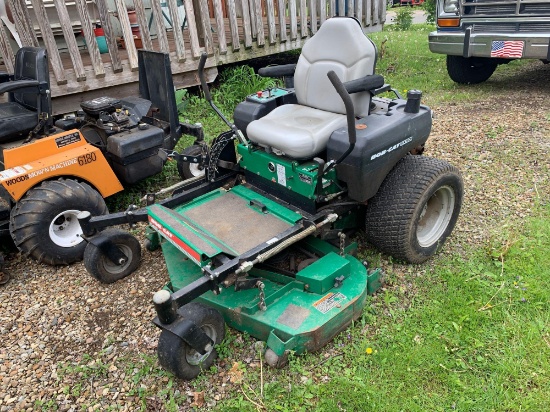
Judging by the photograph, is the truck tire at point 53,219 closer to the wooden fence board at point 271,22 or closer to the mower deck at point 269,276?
the mower deck at point 269,276

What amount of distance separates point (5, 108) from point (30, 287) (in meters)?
1.51

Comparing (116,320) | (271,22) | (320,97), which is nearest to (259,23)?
(271,22)

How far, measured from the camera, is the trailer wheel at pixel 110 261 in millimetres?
3084

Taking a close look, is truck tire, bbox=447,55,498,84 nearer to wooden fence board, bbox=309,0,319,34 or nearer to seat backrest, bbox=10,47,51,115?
wooden fence board, bbox=309,0,319,34

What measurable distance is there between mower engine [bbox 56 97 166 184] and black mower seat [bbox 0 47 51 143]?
27 centimetres

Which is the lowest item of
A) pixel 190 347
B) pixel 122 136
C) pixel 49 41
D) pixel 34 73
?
pixel 190 347

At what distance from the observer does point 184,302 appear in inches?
91.0

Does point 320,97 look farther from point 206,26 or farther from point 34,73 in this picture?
point 206,26

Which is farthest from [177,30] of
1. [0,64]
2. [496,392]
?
[496,392]

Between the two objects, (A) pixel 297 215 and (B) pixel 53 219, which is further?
(B) pixel 53 219

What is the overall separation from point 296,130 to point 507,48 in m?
3.79

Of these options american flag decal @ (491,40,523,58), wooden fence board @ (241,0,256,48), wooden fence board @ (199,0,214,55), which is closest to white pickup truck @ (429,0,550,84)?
american flag decal @ (491,40,523,58)

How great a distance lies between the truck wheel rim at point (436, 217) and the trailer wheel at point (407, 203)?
11 millimetres

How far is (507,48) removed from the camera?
5.36m
